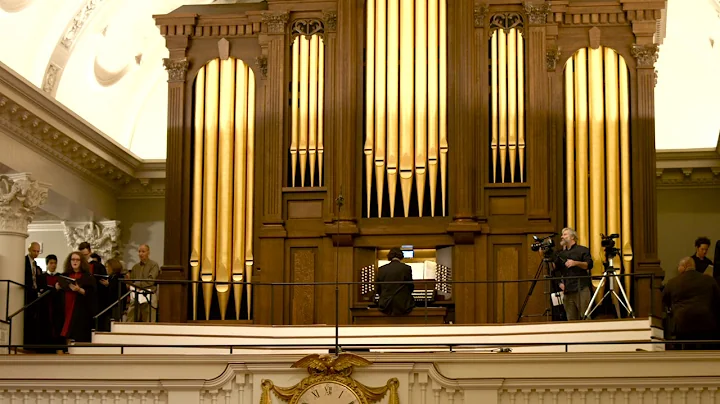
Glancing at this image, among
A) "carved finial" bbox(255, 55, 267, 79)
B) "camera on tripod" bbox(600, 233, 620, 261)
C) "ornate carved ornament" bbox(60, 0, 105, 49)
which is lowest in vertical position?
"camera on tripod" bbox(600, 233, 620, 261)

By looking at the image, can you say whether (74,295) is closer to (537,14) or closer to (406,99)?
(406,99)

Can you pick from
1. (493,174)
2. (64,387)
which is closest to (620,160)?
(493,174)

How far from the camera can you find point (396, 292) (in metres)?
15.6

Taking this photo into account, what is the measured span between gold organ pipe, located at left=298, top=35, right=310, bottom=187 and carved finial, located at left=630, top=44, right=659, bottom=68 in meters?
4.13

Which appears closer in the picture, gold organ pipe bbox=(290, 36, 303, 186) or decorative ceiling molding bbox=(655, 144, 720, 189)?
gold organ pipe bbox=(290, 36, 303, 186)

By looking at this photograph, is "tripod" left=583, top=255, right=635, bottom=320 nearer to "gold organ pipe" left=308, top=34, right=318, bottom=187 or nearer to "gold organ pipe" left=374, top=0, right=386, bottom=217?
"gold organ pipe" left=374, top=0, right=386, bottom=217

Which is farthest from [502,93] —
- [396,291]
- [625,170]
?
[396,291]

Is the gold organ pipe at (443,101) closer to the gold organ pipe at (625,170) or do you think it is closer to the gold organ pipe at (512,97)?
the gold organ pipe at (512,97)

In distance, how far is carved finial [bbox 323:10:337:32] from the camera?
18.0m

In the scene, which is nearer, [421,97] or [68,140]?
[421,97]

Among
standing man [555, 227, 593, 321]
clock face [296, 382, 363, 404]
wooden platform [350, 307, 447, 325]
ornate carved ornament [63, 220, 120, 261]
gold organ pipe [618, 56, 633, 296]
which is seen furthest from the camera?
ornate carved ornament [63, 220, 120, 261]

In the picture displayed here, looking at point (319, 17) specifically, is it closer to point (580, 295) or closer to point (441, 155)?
point (441, 155)

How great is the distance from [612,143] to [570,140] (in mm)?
520

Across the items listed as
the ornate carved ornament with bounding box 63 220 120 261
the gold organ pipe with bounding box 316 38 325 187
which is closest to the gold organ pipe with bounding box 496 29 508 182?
the gold organ pipe with bounding box 316 38 325 187
